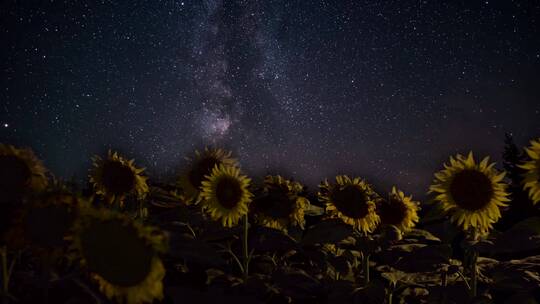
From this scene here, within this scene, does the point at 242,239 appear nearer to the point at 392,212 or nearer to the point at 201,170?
the point at 201,170

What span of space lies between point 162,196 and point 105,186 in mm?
454

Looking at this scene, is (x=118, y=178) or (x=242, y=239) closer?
(x=242, y=239)

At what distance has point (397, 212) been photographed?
13.3ft

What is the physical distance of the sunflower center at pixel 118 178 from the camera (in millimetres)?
3490

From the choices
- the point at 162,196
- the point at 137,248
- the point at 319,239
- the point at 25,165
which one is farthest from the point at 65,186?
the point at 162,196

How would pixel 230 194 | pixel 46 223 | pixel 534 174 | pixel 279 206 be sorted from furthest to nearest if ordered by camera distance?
pixel 279 206
pixel 230 194
pixel 534 174
pixel 46 223

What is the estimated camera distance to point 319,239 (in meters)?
2.85

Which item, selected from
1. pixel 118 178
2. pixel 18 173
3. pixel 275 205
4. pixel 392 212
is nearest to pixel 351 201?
pixel 392 212

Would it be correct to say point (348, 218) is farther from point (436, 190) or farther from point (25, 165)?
point (25, 165)

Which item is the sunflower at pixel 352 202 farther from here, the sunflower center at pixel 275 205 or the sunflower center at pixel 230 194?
the sunflower center at pixel 230 194

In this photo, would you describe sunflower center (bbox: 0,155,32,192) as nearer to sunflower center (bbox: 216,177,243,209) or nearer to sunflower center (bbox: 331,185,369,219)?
sunflower center (bbox: 216,177,243,209)

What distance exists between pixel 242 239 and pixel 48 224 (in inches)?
76.6

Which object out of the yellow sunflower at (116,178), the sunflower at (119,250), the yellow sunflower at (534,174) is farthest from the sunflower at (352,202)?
the sunflower at (119,250)

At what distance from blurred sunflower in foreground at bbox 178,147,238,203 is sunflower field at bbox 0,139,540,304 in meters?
0.01
